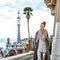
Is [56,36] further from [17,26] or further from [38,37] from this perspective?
[17,26]

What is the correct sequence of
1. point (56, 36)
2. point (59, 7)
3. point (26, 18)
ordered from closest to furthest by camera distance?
1. point (56, 36)
2. point (59, 7)
3. point (26, 18)

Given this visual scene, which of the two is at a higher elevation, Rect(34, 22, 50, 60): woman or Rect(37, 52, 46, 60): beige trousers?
Rect(34, 22, 50, 60): woman

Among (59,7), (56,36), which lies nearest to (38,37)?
(56,36)

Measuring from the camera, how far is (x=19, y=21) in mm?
30172

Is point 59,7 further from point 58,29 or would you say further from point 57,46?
point 57,46

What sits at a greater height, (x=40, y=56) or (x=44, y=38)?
(x=44, y=38)

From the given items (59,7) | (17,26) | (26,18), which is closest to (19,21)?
(17,26)

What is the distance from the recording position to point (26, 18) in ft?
121

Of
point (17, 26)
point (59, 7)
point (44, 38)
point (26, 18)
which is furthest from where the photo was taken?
point (26, 18)

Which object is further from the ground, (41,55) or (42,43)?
(42,43)

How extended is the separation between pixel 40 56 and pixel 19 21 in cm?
2396

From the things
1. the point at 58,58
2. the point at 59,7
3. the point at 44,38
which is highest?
the point at 59,7

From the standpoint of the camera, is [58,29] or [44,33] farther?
[58,29]

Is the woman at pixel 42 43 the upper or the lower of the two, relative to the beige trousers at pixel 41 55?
upper
